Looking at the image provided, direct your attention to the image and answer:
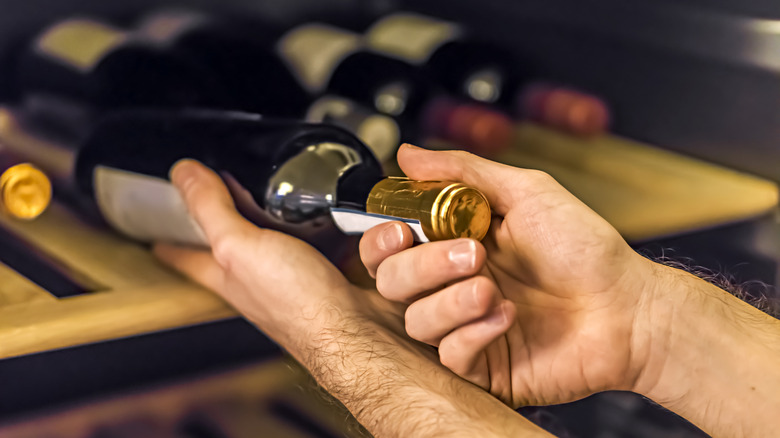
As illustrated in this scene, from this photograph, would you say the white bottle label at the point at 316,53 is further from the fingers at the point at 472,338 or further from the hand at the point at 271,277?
the fingers at the point at 472,338

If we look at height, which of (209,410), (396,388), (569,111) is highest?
(569,111)

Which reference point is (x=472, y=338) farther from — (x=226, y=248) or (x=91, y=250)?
(x=91, y=250)

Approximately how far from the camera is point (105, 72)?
67 cm

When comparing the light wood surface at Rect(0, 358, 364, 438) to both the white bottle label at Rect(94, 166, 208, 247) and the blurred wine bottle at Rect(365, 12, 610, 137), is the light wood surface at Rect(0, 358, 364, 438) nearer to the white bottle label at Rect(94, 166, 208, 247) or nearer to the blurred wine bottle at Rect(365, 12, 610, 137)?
the white bottle label at Rect(94, 166, 208, 247)

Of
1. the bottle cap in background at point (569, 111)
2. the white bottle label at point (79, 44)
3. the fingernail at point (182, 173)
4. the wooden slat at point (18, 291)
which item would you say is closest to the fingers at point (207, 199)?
the fingernail at point (182, 173)

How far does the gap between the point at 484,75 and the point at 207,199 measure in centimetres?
42

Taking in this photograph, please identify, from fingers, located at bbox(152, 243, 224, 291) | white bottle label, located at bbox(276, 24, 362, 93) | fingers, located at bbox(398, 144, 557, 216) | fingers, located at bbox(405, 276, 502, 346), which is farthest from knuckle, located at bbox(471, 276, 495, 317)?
white bottle label, located at bbox(276, 24, 362, 93)

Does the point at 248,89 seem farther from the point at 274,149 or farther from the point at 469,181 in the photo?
the point at 469,181

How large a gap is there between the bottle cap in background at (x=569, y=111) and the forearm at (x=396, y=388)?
0.43m

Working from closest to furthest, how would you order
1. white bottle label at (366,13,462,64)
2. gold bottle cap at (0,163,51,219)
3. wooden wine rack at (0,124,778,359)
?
wooden wine rack at (0,124,778,359) → gold bottle cap at (0,163,51,219) → white bottle label at (366,13,462,64)

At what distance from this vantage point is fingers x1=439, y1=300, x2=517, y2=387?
337 mm

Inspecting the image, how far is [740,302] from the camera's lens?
473 millimetres

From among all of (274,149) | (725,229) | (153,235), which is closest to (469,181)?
(274,149)

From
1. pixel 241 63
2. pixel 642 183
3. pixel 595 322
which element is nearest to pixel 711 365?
pixel 595 322
